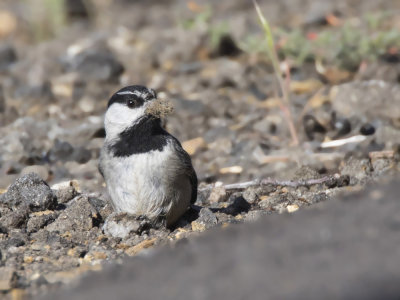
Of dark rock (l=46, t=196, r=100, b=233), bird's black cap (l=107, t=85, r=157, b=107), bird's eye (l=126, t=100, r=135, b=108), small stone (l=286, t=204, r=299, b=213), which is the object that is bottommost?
small stone (l=286, t=204, r=299, b=213)

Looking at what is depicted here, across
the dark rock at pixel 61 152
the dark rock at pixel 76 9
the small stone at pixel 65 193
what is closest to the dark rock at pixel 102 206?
the small stone at pixel 65 193

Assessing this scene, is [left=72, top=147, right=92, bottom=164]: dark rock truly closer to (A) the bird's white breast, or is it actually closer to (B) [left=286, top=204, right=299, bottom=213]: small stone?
(A) the bird's white breast

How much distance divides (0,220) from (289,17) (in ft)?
21.2

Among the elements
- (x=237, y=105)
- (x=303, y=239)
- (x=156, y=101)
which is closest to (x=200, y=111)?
(x=237, y=105)

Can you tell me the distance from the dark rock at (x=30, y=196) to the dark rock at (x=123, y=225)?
56 centimetres

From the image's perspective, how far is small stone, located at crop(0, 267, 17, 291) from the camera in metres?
3.80

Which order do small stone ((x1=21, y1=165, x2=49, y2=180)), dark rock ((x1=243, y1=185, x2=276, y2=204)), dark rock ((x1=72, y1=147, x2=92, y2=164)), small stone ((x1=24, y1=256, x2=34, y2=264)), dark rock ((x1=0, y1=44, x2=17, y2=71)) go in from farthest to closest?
dark rock ((x1=0, y1=44, x2=17, y2=71)) → dark rock ((x1=72, y1=147, x2=92, y2=164)) → small stone ((x1=21, y1=165, x2=49, y2=180)) → dark rock ((x1=243, y1=185, x2=276, y2=204)) → small stone ((x1=24, y1=256, x2=34, y2=264))

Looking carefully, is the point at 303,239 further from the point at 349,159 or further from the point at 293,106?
the point at 293,106

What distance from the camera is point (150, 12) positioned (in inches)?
466

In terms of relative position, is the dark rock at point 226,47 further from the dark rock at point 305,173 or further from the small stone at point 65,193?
the small stone at point 65,193

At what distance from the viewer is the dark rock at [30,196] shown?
5.12m

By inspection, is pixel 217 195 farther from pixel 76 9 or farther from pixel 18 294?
pixel 76 9

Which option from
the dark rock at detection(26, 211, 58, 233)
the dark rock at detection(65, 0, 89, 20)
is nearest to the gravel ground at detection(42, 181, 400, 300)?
the dark rock at detection(26, 211, 58, 233)

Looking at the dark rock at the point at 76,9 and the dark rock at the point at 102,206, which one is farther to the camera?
the dark rock at the point at 76,9
